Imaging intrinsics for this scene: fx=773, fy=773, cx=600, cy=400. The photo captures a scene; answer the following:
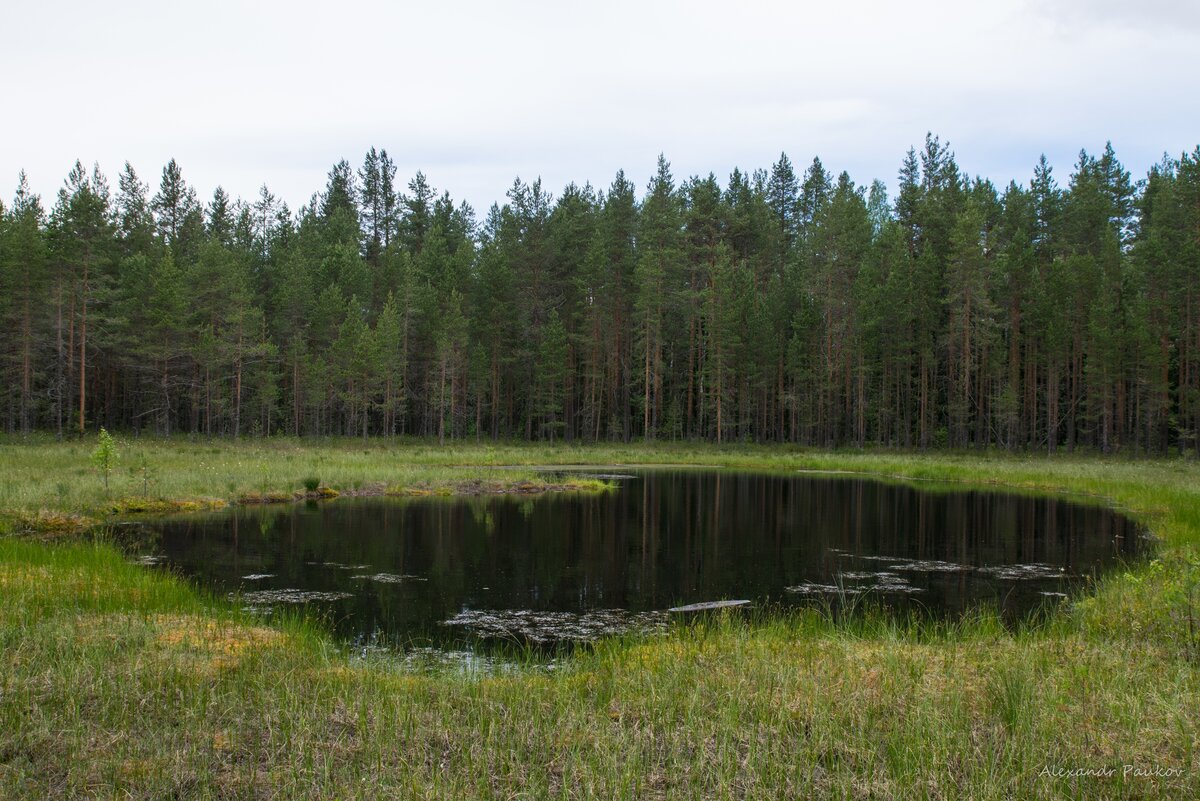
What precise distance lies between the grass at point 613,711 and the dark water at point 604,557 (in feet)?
7.54

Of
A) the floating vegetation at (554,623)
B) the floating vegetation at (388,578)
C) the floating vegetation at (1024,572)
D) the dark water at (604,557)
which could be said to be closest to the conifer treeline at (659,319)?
the dark water at (604,557)

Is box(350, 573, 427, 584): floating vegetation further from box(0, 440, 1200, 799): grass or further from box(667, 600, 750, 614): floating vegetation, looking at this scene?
box(667, 600, 750, 614): floating vegetation

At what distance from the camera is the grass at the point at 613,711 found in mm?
5055

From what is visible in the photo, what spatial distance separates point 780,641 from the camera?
8.84 meters

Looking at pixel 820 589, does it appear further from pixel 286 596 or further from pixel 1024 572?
pixel 286 596

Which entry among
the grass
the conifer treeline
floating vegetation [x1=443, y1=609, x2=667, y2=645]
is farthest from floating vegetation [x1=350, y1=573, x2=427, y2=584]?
the conifer treeline

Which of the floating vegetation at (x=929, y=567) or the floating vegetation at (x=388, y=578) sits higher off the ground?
the floating vegetation at (x=388, y=578)

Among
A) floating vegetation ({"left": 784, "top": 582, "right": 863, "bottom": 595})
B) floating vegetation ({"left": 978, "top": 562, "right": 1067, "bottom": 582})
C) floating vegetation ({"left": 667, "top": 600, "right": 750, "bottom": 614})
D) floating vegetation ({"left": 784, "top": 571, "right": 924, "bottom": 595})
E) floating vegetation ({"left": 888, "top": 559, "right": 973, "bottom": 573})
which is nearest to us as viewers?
floating vegetation ({"left": 667, "top": 600, "right": 750, "bottom": 614})

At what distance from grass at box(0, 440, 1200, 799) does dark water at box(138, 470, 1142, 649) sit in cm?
230

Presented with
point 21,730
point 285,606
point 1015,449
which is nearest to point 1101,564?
point 285,606

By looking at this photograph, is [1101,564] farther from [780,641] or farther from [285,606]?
[285,606]

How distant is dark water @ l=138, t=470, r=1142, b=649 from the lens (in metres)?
12.2

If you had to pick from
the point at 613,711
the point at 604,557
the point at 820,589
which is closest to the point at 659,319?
the point at 604,557

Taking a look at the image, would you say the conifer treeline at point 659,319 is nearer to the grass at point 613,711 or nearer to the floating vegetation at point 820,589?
the floating vegetation at point 820,589
